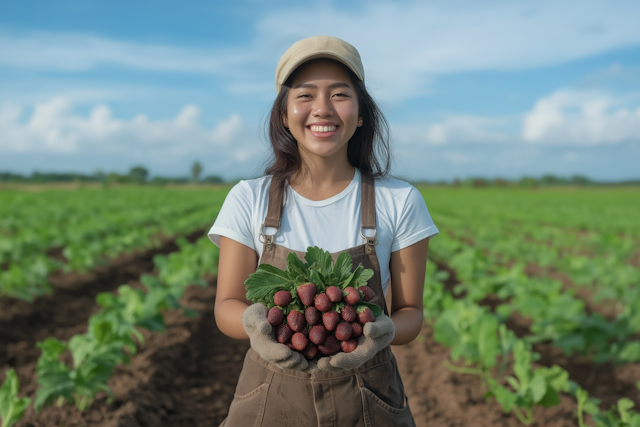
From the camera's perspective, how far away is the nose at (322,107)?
178 cm

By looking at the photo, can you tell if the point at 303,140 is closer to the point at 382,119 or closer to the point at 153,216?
the point at 382,119

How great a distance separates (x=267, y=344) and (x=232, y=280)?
379mm

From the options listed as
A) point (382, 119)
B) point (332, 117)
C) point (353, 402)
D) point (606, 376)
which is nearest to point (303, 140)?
point (332, 117)

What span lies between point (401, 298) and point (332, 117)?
0.71 m

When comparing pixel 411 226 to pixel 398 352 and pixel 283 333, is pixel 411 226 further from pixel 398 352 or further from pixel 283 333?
pixel 398 352

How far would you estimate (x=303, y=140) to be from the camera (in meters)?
1.85

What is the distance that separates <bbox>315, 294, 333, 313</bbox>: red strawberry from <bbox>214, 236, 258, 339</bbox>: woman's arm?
36 cm

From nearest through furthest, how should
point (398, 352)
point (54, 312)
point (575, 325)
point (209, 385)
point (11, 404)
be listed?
point (11, 404), point (209, 385), point (575, 325), point (398, 352), point (54, 312)

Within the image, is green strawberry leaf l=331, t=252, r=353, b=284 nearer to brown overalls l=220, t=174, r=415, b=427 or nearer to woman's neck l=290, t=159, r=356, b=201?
brown overalls l=220, t=174, r=415, b=427

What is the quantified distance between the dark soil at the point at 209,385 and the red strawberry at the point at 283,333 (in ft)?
7.12

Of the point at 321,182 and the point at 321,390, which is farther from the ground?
the point at 321,182

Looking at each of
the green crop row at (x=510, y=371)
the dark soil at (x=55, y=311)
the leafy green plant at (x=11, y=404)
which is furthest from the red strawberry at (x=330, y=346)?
the dark soil at (x=55, y=311)

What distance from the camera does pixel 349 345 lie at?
1.52m

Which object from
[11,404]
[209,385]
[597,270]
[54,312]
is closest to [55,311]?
[54,312]
